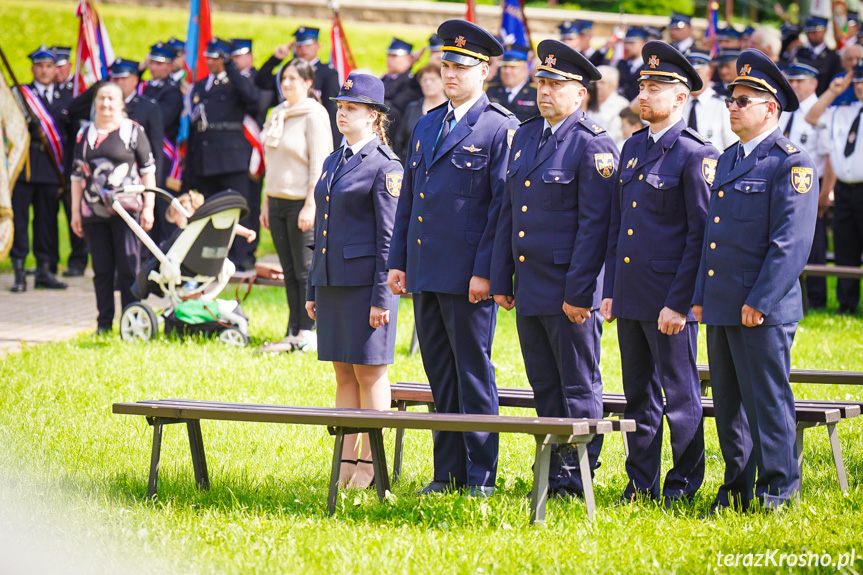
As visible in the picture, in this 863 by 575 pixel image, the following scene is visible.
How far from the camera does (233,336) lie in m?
10.3

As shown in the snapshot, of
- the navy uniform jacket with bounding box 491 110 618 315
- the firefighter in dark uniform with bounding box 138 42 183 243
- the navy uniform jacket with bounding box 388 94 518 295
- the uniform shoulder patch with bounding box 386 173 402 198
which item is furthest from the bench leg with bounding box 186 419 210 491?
the firefighter in dark uniform with bounding box 138 42 183 243

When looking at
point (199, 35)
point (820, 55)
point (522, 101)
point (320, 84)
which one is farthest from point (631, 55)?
point (199, 35)

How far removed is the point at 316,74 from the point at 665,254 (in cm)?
969

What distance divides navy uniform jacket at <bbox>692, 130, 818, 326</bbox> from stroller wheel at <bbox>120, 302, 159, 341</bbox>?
20.9 feet

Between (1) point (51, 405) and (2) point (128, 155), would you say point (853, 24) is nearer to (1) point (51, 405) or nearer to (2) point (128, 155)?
(2) point (128, 155)

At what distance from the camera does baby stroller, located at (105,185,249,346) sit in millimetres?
10219

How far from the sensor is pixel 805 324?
11.3 metres

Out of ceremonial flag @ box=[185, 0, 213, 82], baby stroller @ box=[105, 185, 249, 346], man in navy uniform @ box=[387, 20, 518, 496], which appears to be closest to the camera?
man in navy uniform @ box=[387, 20, 518, 496]

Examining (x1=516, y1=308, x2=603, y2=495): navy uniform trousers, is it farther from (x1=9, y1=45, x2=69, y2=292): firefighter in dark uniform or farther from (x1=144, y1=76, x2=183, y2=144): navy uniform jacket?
(x1=144, y1=76, x2=183, y2=144): navy uniform jacket

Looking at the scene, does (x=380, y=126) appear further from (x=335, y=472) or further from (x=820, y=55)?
(x=820, y=55)

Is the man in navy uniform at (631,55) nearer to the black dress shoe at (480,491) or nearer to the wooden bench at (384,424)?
the black dress shoe at (480,491)

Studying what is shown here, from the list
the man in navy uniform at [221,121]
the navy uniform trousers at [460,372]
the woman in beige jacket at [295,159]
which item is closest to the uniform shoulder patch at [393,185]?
the navy uniform trousers at [460,372]

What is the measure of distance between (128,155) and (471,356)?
6.02 meters

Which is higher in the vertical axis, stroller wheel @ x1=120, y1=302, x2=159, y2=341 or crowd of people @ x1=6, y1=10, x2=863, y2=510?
crowd of people @ x1=6, y1=10, x2=863, y2=510
